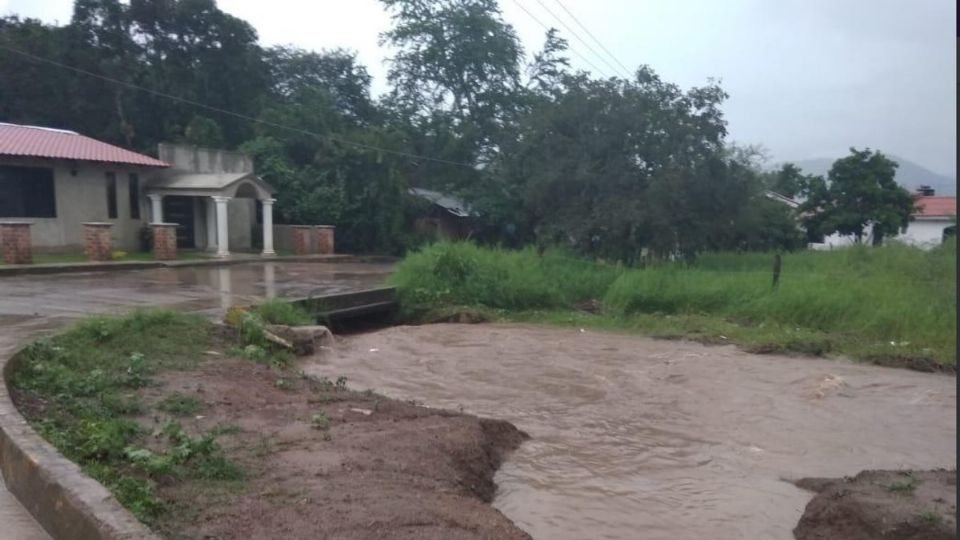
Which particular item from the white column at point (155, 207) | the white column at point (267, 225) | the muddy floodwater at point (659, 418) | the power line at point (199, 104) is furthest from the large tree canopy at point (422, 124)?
the muddy floodwater at point (659, 418)

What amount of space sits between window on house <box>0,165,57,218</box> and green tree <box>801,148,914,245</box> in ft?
101

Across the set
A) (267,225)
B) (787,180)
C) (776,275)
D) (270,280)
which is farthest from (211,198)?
(787,180)

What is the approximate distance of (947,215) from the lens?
3866cm

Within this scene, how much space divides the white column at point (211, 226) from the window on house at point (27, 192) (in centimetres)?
562

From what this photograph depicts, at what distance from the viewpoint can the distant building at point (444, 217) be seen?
3528 cm

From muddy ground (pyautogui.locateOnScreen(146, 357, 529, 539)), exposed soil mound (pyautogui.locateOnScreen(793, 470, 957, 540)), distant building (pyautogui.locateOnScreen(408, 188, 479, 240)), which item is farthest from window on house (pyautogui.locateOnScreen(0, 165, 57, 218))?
exposed soil mound (pyautogui.locateOnScreen(793, 470, 957, 540))

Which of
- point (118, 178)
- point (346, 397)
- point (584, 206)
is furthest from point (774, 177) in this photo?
point (346, 397)

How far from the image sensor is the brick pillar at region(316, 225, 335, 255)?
29.8 meters

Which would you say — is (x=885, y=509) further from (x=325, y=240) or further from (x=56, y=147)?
(x=325, y=240)

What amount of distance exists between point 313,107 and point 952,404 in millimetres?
29487

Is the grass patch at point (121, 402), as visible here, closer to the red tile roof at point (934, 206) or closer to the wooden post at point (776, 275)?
the wooden post at point (776, 275)

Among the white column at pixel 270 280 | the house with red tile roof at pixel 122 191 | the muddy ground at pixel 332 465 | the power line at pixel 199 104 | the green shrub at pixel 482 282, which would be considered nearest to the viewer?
the muddy ground at pixel 332 465

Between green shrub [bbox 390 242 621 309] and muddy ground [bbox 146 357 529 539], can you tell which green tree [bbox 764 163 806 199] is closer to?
green shrub [bbox 390 242 621 309]

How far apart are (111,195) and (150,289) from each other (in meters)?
10.4
